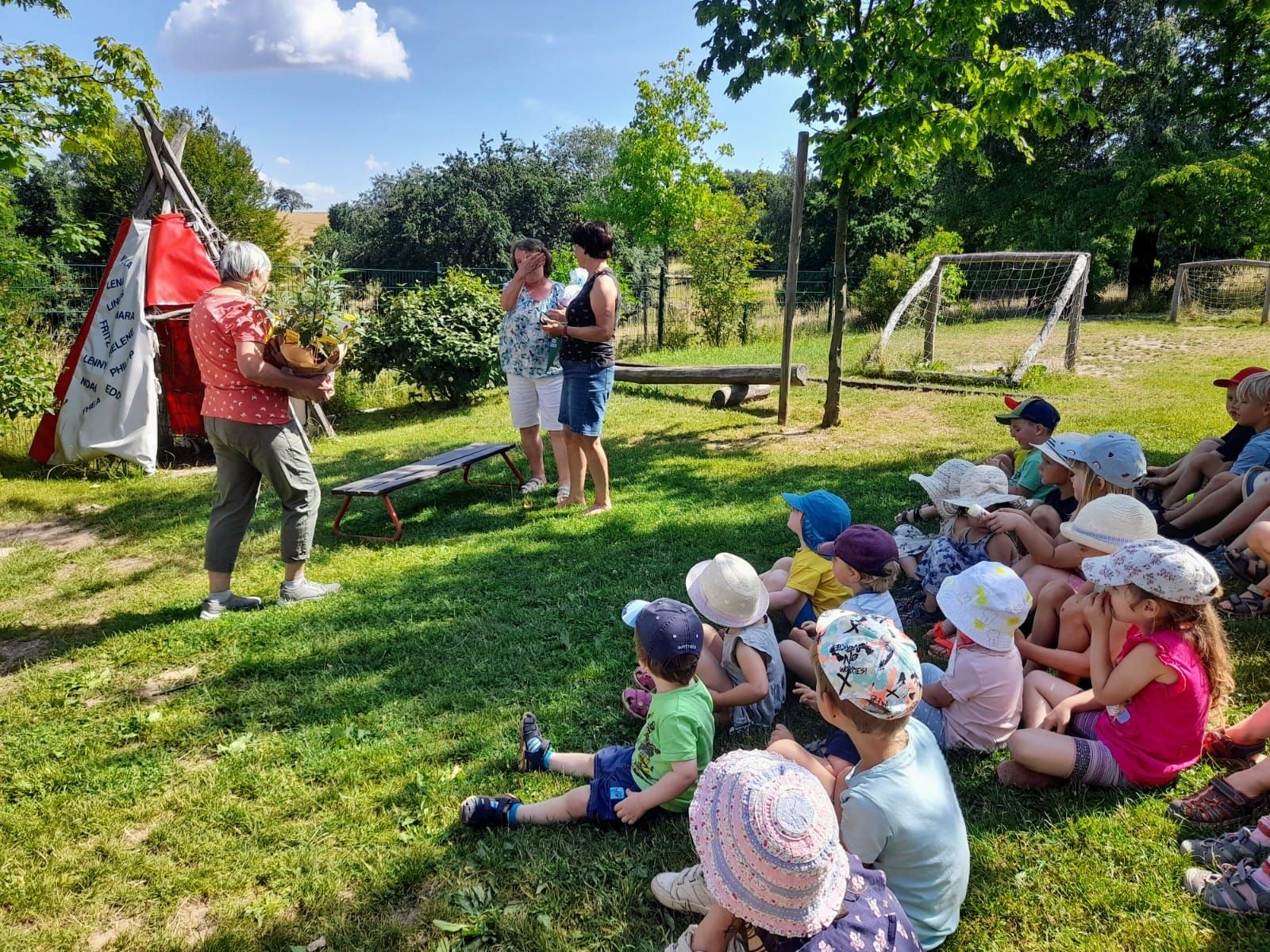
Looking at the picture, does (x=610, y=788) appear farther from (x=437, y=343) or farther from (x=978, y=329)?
(x=978, y=329)

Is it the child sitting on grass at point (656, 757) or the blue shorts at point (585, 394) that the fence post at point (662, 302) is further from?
the child sitting on grass at point (656, 757)

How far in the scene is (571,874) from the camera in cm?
246

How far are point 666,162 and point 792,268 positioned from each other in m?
8.76

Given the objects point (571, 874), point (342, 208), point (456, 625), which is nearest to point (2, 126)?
point (456, 625)

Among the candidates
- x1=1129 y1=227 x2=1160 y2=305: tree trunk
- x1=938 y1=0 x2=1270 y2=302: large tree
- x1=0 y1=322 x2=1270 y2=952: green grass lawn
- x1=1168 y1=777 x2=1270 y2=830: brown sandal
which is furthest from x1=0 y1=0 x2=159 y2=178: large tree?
x1=1129 y1=227 x2=1160 y2=305: tree trunk

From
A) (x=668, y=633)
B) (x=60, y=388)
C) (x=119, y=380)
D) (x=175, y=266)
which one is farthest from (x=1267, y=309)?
(x=60, y=388)

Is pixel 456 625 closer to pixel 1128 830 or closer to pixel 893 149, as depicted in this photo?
pixel 1128 830

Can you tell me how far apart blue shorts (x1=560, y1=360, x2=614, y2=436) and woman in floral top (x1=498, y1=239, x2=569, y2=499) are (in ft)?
1.30

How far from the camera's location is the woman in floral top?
6.20 metres

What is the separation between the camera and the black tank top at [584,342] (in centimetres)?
558

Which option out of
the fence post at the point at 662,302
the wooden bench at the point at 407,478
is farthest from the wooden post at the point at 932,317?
the wooden bench at the point at 407,478

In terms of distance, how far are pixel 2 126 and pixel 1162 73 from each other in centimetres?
2694

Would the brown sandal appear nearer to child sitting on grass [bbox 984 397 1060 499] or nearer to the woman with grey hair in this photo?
child sitting on grass [bbox 984 397 1060 499]

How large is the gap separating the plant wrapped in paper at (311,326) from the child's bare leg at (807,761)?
3151 mm
